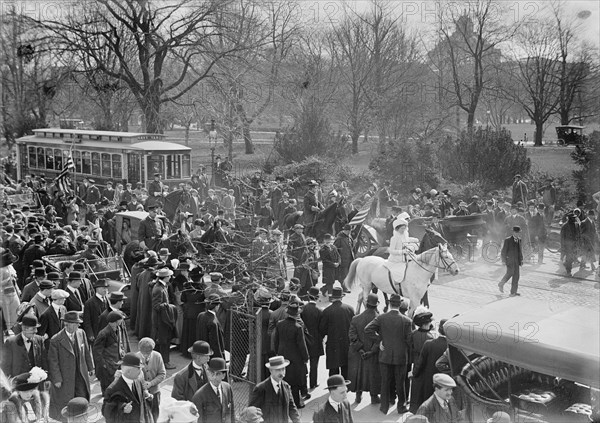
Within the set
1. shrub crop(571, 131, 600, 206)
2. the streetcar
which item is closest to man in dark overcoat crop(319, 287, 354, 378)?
shrub crop(571, 131, 600, 206)

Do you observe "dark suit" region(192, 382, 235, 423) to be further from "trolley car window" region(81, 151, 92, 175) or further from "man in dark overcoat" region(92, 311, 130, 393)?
"trolley car window" region(81, 151, 92, 175)

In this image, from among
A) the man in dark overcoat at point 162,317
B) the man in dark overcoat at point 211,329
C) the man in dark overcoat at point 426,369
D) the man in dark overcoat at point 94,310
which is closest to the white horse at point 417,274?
the man in dark overcoat at point 211,329

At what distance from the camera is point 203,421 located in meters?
7.06

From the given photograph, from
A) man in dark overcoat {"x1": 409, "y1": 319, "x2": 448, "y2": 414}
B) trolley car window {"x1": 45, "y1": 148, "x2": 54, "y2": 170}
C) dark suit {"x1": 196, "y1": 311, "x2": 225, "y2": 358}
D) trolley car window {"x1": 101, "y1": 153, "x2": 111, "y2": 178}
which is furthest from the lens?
trolley car window {"x1": 45, "y1": 148, "x2": 54, "y2": 170}

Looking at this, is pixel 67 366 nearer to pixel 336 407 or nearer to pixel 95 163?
pixel 336 407

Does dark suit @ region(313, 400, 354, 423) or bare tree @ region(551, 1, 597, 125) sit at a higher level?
bare tree @ region(551, 1, 597, 125)

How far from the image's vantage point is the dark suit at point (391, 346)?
29.8 feet

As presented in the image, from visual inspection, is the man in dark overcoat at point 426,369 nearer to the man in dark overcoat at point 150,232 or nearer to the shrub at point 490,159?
the man in dark overcoat at point 150,232

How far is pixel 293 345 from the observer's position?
9180 millimetres

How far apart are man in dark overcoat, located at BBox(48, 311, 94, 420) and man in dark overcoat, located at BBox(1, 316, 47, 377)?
0.87 ft

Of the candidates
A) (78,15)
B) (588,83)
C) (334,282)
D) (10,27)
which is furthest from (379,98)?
(334,282)

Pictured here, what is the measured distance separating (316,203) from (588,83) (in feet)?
61.0

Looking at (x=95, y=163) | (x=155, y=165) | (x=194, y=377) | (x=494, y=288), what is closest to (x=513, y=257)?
(x=494, y=288)

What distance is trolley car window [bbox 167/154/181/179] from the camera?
27.0 meters
